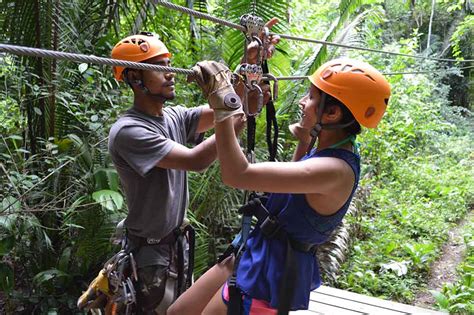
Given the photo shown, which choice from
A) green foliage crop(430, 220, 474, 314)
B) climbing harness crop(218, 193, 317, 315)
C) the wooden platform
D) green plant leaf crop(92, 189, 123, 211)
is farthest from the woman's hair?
green foliage crop(430, 220, 474, 314)

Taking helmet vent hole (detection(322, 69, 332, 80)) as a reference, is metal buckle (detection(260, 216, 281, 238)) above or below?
below

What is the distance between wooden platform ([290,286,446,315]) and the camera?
10.7 ft

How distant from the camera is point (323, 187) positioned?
4.66 ft

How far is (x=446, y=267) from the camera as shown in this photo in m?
5.00

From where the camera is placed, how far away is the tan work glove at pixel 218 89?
1.38m

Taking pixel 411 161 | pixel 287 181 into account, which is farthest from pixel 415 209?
pixel 287 181

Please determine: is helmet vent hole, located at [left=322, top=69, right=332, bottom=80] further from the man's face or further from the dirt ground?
the dirt ground

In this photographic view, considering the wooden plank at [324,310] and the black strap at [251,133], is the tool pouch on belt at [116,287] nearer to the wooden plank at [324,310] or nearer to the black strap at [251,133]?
the black strap at [251,133]

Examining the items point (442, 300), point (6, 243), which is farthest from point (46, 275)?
point (442, 300)

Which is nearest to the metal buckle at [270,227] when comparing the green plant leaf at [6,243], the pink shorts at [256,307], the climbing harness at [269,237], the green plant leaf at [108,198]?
the climbing harness at [269,237]

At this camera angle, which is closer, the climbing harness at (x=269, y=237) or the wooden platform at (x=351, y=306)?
the climbing harness at (x=269, y=237)

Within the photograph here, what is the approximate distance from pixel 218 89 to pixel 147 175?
0.58 m

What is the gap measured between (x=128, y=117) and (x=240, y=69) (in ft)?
1.80

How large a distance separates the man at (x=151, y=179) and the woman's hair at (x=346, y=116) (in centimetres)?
59
